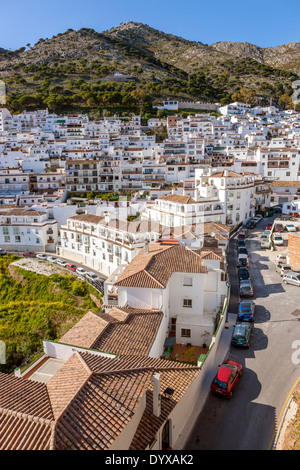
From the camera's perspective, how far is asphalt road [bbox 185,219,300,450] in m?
12.9

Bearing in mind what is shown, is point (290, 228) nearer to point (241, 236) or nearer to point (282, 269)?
point (241, 236)

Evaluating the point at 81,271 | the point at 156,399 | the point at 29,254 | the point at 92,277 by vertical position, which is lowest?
the point at 92,277

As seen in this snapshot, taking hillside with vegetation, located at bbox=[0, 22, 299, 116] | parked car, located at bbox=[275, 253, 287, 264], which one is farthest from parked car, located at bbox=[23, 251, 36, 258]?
hillside with vegetation, located at bbox=[0, 22, 299, 116]

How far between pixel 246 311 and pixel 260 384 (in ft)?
21.1

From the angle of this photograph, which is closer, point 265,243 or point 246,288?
point 246,288

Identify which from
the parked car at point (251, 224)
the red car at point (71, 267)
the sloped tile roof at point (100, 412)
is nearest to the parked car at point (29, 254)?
the red car at point (71, 267)

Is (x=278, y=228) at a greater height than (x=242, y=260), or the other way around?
(x=278, y=228)

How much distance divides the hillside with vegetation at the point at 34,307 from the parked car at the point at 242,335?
1639 cm

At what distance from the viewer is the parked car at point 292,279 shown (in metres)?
26.1

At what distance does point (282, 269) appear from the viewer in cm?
2812

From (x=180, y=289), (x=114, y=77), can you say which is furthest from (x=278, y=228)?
(x=114, y=77)

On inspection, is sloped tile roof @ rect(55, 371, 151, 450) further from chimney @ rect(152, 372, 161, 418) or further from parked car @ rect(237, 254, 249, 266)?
parked car @ rect(237, 254, 249, 266)

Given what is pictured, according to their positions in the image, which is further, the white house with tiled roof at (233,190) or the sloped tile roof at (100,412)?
the white house with tiled roof at (233,190)

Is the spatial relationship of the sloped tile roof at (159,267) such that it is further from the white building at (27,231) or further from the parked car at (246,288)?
the white building at (27,231)
